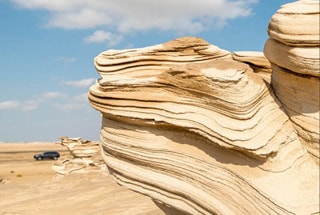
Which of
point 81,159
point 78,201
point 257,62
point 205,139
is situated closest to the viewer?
point 205,139

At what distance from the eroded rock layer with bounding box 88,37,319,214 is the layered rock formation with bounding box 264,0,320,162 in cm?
16

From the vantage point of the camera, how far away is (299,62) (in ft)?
16.1

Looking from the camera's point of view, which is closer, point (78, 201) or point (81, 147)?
point (78, 201)

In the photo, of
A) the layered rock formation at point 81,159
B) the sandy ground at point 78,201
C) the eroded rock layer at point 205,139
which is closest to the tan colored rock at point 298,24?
the eroded rock layer at point 205,139

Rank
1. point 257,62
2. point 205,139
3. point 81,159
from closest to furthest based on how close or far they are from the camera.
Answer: point 205,139 → point 257,62 → point 81,159

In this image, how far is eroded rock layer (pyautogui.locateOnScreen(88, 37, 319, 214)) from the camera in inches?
198

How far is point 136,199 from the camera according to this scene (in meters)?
14.5

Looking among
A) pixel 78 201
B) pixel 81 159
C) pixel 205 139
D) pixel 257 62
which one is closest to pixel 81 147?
pixel 81 159

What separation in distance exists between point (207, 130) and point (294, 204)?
4.12 feet

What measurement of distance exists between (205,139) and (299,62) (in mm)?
1400

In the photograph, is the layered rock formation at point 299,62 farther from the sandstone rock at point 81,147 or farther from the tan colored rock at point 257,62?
the sandstone rock at point 81,147

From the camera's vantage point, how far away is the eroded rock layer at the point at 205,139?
16.5ft

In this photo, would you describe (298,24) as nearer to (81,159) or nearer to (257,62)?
(257,62)

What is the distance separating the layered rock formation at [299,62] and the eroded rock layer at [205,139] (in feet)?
0.53
